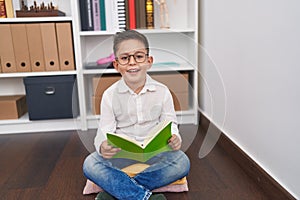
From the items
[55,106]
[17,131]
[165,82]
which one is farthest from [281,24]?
[17,131]

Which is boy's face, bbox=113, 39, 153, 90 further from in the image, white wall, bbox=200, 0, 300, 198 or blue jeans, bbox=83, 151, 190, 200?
white wall, bbox=200, 0, 300, 198

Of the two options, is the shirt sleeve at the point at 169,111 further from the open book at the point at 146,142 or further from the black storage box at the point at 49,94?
the black storage box at the point at 49,94

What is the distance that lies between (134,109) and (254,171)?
1.82 feet

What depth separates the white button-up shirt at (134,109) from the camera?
72 cm

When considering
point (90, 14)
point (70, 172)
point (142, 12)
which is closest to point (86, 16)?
point (90, 14)

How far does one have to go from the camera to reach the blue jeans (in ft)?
2.80

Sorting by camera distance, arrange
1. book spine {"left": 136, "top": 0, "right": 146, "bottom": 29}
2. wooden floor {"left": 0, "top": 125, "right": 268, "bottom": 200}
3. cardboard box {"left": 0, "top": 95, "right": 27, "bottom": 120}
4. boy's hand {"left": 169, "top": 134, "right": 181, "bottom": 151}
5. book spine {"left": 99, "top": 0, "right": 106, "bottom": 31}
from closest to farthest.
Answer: boy's hand {"left": 169, "top": 134, "right": 181, "bottom": 151} → wooden floor {"left": 0, "top": 125, "right": 268, "bottom": 200} → book spine {"left": 136, "top": 0, "right": 146, "bottom": 29} → book spine {"left": 99, "top": 0, "right": 106, "bottom": 31} → cardboard box {"left": 0, "top": 95, "right": 27, "bottom": 120}

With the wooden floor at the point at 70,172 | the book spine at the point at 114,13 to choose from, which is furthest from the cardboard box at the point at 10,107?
the book spine at the point at 114,13

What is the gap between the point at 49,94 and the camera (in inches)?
→ 62.8

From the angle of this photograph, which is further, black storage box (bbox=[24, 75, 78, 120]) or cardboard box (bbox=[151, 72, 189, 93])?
black storage box (bbox=[24, 75, 78, 120])

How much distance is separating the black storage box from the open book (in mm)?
920

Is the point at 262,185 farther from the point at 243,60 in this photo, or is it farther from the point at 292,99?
the point at 243,60

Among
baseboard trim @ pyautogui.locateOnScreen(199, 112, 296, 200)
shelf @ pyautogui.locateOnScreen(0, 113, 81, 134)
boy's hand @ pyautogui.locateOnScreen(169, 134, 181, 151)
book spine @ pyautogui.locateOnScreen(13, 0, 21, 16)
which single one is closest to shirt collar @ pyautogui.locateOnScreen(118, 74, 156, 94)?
boy's hand @ pyautogui.locateOnScreen(169, 134, 181, 151)

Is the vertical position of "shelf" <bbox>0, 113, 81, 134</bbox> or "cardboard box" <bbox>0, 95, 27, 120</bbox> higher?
"cardboard box" <bbox>0, 95, 27, 120</bbox>
